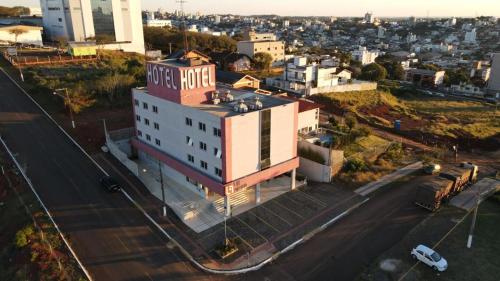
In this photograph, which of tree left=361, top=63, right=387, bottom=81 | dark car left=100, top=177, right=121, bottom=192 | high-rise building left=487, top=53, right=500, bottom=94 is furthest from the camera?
high-rise building left=487, top=53, right=500, bottom=94

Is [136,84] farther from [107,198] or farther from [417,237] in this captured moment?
[417,237]

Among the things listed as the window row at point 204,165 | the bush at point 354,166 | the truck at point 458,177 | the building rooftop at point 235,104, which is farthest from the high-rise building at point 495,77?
the window row at point 204,165

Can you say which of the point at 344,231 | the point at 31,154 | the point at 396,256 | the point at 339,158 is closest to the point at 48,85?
the point at 31,154

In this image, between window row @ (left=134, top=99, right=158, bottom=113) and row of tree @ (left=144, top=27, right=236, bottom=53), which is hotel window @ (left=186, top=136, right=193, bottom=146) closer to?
window row @ (left=134, top=99, right=158, bottom=113)

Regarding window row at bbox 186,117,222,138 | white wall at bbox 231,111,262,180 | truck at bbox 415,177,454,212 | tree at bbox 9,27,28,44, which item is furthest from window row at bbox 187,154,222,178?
tree at bbox 9,27,28,44

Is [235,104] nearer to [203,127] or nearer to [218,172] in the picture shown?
[203,127]

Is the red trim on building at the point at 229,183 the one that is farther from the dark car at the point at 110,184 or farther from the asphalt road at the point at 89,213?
the asphalt road at the point at 89,213

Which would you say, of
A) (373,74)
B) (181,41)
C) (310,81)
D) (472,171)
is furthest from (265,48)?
(472,171)
